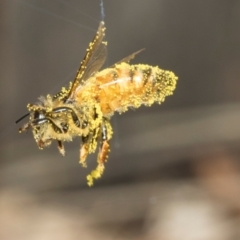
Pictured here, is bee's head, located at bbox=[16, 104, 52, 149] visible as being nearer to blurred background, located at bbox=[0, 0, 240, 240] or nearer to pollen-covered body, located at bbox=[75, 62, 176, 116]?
pollen-covered body, located at bbox=[75, 62, 176, 116]

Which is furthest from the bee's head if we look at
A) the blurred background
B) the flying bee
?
the blurred background

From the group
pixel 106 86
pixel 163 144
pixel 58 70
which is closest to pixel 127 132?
pixel 163 144

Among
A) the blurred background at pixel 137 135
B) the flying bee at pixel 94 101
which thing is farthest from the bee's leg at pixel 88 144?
the blurred background at pixel 137 135

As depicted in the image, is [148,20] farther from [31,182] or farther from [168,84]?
[168,84]

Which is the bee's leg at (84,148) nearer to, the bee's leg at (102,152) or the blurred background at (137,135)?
the bee's leg at (102,152)

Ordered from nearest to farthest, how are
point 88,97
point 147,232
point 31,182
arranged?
point 88,97, point 147,232, point 31,182

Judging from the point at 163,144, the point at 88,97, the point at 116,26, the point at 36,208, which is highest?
the point at 116,26

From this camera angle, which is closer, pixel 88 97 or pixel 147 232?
pixel 88 97

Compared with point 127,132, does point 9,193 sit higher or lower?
lower
